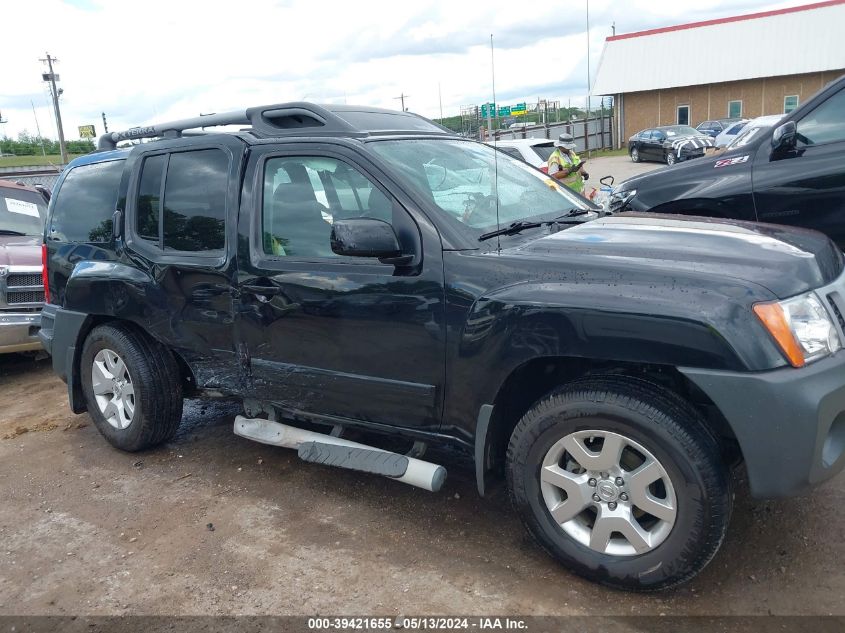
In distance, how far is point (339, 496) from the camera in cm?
400

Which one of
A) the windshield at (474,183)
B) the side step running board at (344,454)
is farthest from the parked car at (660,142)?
the side step running board at (344,454)

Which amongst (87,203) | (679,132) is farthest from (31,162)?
(87,203)

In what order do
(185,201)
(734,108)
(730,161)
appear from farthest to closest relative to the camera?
(734,108), (730,161), (185,201)

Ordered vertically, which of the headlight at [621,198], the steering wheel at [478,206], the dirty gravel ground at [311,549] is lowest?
the dirty gravel ground at [311,549]

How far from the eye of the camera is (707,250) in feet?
9.91

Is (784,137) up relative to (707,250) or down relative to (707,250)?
up

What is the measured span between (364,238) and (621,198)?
3814 mm

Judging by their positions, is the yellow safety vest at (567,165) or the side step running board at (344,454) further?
the yellow safety vest at (567,165)

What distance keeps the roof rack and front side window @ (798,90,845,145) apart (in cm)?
297

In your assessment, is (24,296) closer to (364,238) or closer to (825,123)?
(364,238)

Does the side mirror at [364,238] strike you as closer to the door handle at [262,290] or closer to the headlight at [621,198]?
the door handle at [262,290]

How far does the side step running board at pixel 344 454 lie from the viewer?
341 cm

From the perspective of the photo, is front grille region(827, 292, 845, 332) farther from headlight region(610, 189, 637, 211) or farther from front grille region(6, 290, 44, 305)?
front grille region(6, 290, 44, 305)

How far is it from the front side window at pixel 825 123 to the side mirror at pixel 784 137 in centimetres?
11
